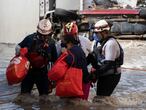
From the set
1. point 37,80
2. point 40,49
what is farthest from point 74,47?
point 37,80

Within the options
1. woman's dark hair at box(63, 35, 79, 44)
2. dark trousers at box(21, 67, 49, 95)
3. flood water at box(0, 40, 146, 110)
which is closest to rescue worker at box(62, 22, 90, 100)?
woman's dark hair at box(63, 35, 79, 44)

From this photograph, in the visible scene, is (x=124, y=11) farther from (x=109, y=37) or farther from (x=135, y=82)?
(x=109, y=37)

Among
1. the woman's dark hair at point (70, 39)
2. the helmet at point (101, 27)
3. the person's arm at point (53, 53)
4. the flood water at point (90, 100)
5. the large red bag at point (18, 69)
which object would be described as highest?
the helmet at point (101, 27)

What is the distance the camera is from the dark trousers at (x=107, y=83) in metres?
7.20

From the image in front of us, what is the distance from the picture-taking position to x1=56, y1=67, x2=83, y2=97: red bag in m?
6.61

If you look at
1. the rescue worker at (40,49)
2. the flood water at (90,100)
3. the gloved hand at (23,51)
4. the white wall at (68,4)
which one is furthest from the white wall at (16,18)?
the gloved hand at (23,51)

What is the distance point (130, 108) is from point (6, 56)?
7642mm

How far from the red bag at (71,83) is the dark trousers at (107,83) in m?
0.64

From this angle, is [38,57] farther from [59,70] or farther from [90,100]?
[90,100]

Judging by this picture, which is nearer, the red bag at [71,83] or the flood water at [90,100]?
the red bag at [71,83]

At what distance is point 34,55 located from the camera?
24.0 feet

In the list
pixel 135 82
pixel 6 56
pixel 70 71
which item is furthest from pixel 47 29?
pixel 6 56

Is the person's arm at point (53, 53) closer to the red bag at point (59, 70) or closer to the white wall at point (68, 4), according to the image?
the red bag at point (59, 70)

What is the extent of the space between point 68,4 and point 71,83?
16.1m
